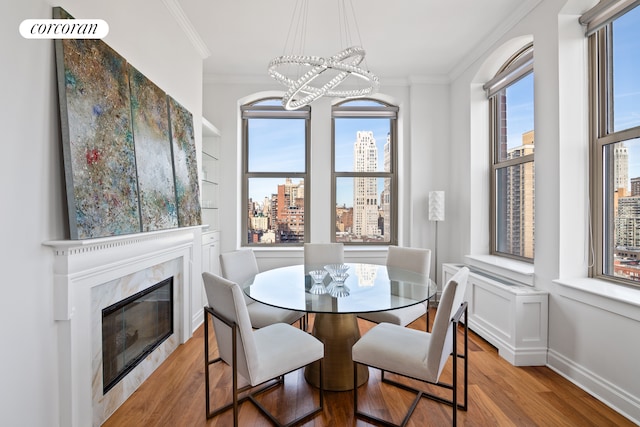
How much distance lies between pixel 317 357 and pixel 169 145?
208 centimetres

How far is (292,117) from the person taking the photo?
4602 mm

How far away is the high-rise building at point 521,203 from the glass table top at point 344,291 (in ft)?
4.51

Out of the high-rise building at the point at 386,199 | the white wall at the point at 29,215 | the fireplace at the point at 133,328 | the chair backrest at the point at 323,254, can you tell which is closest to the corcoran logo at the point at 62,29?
the white wall at the point at 29,215

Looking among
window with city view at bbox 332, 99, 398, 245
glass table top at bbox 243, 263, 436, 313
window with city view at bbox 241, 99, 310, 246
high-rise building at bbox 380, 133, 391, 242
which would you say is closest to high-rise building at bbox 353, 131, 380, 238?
window with city view at bbox 332, 99, 398, 245

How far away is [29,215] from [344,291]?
1741mm

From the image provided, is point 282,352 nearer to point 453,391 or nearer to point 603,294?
point 453,391

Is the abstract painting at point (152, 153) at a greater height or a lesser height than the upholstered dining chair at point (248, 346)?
greater

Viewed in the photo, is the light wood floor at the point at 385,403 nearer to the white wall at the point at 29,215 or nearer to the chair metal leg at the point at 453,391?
the chair metal leg at the point at 453,391

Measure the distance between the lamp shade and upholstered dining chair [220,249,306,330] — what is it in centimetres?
216

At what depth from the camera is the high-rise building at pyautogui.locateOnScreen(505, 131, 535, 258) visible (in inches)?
123

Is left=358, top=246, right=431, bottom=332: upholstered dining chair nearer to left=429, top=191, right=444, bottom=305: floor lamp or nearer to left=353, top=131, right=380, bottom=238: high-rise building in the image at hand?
left=429, top=191, right=444, bottom=305: floor lamp

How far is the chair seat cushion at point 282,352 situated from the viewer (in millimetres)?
1709

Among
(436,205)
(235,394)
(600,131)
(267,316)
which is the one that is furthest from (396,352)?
(436,205)

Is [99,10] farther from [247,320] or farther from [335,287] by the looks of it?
[335,287]
